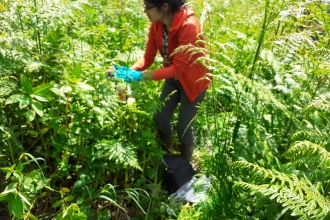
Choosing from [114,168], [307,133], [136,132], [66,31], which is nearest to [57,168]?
[114,168]

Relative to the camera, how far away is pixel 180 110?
10.2 feet

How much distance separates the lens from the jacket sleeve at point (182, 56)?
8.86 feet

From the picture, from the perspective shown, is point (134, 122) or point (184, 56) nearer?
point (184, 56)

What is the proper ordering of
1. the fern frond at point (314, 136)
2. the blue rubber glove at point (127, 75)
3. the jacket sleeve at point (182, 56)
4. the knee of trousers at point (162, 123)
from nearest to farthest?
1. the fern frond at point (314, 136)
2. the jacket sleeve at point (182, 56)
3. the blue rubber glove at point (127, 75)
4. the knee of trousers at point (162, 123)

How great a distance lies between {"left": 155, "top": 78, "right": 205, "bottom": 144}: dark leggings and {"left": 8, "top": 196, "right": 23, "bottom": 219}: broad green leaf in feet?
5.06

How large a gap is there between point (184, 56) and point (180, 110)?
1.84ft

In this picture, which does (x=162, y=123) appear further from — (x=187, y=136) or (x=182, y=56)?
(x=182, y=56)

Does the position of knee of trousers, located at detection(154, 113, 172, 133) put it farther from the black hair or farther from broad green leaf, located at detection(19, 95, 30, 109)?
broad green leaf, located at detection(19, 95, 30, 109)

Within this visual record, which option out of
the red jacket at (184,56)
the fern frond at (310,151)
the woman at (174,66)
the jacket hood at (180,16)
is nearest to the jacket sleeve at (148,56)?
the woman at (174,66)

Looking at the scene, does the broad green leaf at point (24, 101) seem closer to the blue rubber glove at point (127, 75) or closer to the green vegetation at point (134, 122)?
the green vegetation at point (134, 122)

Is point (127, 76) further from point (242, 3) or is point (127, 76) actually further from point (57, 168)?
point (242, 3)

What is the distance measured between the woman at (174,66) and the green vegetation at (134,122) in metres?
0.15

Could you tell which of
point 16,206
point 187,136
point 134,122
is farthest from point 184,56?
point 16,206

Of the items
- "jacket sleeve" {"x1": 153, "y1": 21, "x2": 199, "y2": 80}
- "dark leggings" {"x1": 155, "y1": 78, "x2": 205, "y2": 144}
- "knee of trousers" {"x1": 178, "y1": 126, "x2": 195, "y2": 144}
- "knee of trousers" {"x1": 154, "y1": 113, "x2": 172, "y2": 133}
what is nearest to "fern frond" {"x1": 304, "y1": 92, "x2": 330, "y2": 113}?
"jacket sleeve" {"x1": 153, "y1": 21, "x2": 199, "y2": 80}
